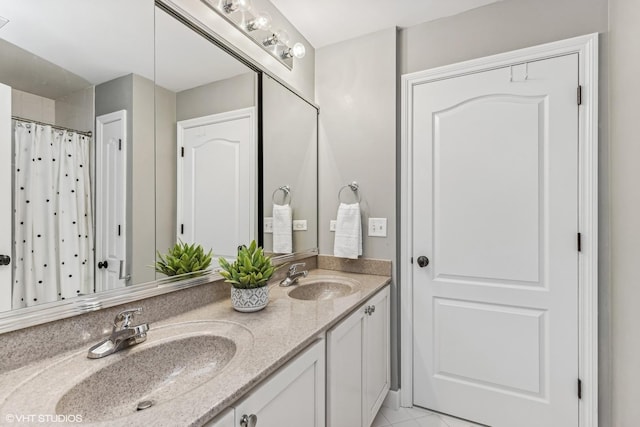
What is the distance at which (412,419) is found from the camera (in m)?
1.84

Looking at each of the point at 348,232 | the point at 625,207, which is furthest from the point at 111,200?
the point at 625,207

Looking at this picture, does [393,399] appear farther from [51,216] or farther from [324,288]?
[51,216]

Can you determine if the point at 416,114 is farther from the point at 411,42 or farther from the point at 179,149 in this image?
the point at 179,149

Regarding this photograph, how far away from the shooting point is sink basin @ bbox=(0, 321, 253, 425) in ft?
2.33

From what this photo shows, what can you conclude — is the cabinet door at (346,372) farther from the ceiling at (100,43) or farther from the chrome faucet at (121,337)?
the ceiling at (100,43)

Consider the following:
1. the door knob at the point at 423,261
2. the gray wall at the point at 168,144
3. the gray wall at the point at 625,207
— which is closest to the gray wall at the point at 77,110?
the gray wall at the point at 168,144

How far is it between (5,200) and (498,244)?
6.64 ft

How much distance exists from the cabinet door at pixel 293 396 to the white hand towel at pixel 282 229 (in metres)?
0.85

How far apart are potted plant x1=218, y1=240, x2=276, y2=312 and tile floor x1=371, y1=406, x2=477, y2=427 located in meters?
1.13

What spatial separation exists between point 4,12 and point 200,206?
800 mm

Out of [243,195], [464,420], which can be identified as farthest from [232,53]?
[464,420]

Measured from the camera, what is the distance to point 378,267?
2.01 meters

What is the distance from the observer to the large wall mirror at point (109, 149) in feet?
2.75

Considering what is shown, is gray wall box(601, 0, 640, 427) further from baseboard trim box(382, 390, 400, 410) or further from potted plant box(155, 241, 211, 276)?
potted plant box(155, 241, 211, 276)
